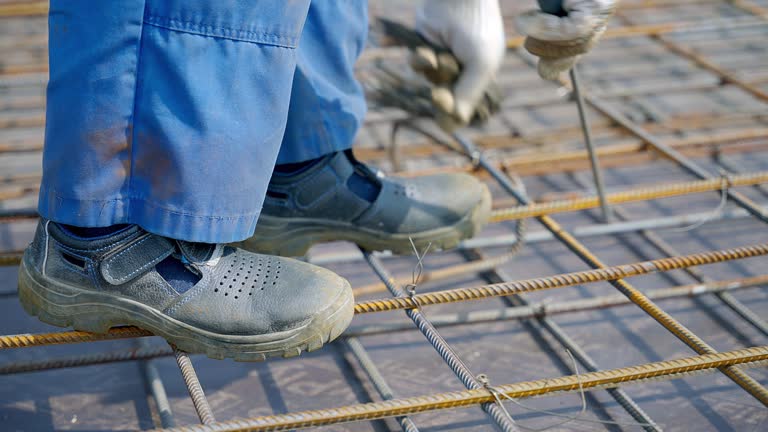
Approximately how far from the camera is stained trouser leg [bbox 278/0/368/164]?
140cm

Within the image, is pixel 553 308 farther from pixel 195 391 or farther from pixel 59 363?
pixel 59 363

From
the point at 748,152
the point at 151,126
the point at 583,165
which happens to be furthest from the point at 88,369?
the point at 748,152

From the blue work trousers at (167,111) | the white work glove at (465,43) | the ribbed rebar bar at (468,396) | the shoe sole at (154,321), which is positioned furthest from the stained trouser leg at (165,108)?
the white work glove at (465,43)

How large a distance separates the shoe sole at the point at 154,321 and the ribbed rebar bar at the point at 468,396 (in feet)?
→ 0.46

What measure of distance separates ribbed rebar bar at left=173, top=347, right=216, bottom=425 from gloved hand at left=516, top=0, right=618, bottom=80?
29.4 inches

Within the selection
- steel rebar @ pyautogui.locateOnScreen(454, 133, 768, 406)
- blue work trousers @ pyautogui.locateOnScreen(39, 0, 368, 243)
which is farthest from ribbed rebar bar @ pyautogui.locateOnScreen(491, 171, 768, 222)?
blue work trousers @ pyautogui.locateOnScreen(39, 0, 368, 243)

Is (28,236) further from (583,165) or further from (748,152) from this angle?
(748,152)

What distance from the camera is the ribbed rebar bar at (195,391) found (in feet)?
3.55

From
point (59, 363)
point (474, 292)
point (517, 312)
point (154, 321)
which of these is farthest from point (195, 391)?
point (517, 312)

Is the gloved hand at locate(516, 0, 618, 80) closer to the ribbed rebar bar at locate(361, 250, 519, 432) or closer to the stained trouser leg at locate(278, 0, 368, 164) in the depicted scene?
the stained trouser leg at locate(278, 0, 368, 164)

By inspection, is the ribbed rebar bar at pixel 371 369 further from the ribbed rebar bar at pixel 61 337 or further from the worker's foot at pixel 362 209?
the ribbed rebar bar at pixel 61 337

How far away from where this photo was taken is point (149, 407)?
1313 millimetres

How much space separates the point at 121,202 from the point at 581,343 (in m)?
0.83

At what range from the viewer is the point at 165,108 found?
1.03 metres
